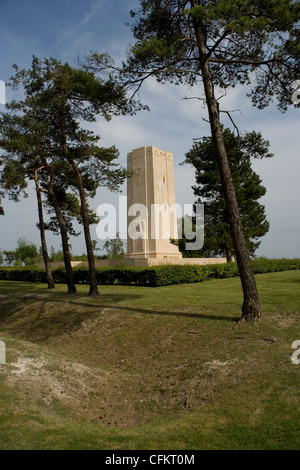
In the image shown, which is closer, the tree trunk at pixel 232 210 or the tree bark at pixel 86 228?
the tree trunk at pixel 232 210

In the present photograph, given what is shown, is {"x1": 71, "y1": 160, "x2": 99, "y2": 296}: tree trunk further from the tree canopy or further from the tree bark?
the tree canopy

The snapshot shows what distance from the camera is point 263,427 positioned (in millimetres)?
4723

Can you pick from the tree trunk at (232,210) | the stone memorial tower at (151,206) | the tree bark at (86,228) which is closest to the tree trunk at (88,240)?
the tree bark at (86,228)

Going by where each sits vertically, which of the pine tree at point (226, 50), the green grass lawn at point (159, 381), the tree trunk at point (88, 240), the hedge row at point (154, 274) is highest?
the pine tree at point (226, 50)

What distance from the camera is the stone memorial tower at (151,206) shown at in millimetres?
26703

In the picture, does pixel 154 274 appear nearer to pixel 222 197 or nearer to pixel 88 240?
pixel 88 240

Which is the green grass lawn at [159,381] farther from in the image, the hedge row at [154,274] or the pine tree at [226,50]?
the hedge row at [154,274]

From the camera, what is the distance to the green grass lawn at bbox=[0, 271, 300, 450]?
4629mm

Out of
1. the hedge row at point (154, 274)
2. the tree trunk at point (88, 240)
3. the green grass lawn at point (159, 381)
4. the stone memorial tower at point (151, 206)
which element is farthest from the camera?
the stone memorial tower at point (151, 206)

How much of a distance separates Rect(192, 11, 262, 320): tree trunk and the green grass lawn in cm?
53

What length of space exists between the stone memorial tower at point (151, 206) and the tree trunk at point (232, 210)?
16.9 m

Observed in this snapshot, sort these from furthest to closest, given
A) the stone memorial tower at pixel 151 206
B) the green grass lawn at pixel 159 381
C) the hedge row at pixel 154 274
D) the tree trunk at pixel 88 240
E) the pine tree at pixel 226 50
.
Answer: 1. the stone memorial tower at pixel 151 206
2. the hedge row at pixel 154 274
3. the tree trunk at pixel 88 240
4. the pine tree at pixel 226 50
5. the green grass lawn at pixel 159 381
